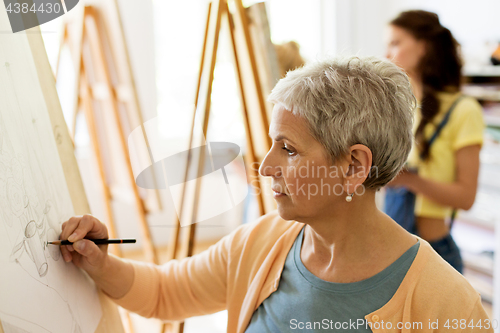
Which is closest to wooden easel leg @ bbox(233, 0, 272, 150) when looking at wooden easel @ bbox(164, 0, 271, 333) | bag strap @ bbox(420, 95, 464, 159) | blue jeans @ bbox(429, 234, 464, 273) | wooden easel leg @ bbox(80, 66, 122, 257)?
wooden easel @ bbox(164, 0, 271, 333)

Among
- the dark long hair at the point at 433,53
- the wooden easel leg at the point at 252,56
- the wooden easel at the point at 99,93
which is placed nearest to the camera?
the wooden easel leg at the point at 252,56

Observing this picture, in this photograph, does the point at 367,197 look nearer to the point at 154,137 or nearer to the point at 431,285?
the point at 431,285

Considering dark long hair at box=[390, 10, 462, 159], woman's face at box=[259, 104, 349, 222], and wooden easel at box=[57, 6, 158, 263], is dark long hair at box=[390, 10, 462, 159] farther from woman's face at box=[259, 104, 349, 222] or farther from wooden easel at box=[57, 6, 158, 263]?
wooden easel at box=[57, 6, 158, 263]

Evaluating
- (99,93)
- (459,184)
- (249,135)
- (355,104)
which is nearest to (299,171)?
(355,104)

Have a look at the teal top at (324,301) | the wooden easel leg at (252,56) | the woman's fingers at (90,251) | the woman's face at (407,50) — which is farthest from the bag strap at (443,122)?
the woman's fingers at (90,251)

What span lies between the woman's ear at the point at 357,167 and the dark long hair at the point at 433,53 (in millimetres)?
792

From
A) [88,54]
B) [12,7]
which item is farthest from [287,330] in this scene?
[88,54]

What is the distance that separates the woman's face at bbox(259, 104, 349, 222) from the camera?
2.94 feet

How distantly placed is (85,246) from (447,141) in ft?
4.26

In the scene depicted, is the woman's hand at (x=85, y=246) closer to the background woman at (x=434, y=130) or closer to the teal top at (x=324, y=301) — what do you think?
the teal top at (x=324, y=301)

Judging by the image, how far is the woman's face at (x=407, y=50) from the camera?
1624 millimetres

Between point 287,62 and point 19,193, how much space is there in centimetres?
121

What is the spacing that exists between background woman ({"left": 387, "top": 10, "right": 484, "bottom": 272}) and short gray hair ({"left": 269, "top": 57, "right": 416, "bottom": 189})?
0.62 meters

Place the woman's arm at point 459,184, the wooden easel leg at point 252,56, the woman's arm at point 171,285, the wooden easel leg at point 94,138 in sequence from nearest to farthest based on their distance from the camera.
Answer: the woman's arm at point 171,285 → the wooden easel leg at point 252,56 → the woman's arm at point 459,184 → the wooden easel leg at point 94,138
